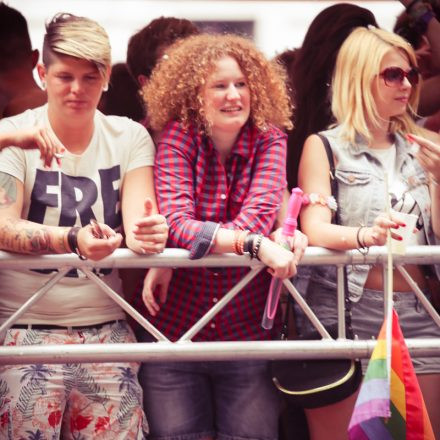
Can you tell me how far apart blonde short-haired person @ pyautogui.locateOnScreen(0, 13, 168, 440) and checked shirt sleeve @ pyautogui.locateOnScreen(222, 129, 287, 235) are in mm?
327

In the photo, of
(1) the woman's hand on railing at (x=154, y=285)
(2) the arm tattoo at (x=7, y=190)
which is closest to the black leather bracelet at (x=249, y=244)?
(1) the woman's hand on railing at (x=154, y=285)

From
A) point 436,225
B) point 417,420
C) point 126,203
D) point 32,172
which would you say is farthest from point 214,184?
point 417,420

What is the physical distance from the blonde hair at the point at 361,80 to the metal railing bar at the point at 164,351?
0.80 m

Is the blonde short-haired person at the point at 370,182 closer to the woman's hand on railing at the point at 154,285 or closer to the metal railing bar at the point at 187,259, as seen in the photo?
the metal railing bar at the point at 187,259

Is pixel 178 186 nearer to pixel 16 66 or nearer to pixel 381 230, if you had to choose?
pixel 381 230

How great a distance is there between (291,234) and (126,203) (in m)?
0.57

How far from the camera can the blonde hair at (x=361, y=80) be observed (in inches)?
112

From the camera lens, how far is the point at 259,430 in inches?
108

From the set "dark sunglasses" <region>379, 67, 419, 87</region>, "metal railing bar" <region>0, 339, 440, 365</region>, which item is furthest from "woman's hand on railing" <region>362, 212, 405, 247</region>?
"dark sunglasses" <region>379, 67, 419, 87</region>

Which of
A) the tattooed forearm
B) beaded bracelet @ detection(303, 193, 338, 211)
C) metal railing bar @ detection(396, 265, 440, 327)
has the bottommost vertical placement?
metal railing bar @ detection(396, 265, 440, 327)

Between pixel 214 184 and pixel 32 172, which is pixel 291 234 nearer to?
pixel 214 184

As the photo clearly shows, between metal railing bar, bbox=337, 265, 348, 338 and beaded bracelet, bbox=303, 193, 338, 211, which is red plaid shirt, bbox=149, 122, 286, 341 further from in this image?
metal railing bar, bbox=337, 265, 348, 338

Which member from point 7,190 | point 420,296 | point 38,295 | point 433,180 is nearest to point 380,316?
point 420,296

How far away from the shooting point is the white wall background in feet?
10.9
